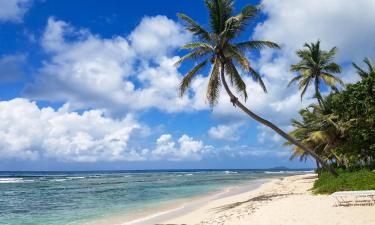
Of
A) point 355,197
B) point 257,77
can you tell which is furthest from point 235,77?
point 355,197

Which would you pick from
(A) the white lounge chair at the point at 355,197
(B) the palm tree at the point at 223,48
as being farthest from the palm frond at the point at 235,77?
(A) the white lounge chair at the point at 355,197

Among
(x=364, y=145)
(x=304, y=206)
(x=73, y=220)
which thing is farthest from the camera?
(x=364, y=145)

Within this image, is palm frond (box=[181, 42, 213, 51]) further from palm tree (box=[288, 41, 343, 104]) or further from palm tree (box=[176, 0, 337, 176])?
palm tree (box=[288, 41, 343, 104])

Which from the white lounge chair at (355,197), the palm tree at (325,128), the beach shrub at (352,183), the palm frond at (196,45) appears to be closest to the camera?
the white lounge chair at (355,197)

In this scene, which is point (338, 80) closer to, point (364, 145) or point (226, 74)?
point (364, 145)

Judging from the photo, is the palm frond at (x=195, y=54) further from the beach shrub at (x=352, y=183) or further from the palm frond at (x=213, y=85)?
the beach shrub at (x=352, y=183)

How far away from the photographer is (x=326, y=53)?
28891 millimetres

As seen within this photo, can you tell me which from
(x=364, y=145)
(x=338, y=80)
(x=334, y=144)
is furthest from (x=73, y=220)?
(x=338, y=80)

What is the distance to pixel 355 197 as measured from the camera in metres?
14.0

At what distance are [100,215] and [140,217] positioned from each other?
2408 mm

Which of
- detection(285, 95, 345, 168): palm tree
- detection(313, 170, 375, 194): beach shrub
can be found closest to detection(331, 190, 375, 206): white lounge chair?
detection(313, 170, 375, 194): beach shrub

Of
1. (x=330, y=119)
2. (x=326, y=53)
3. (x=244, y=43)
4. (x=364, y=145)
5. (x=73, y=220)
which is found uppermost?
(x=326, y=53)

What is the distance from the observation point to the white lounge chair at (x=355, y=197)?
1268 cm

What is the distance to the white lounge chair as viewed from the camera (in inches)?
499
